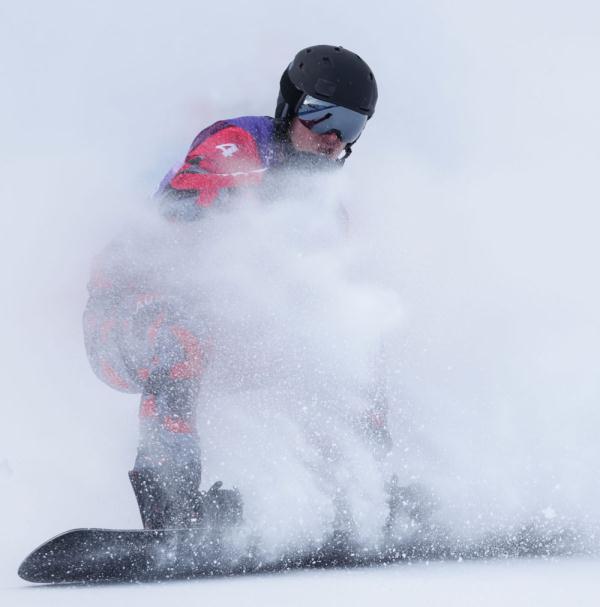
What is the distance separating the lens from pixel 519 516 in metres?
2.35

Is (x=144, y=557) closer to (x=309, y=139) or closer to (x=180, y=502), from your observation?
(x=180, y=502)

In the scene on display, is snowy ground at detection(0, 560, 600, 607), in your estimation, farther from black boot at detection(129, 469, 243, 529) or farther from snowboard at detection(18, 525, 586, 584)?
black boot at detection(129, 469, 243, 529)

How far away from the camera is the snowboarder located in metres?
2.06

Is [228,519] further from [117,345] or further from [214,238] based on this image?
[214,238]

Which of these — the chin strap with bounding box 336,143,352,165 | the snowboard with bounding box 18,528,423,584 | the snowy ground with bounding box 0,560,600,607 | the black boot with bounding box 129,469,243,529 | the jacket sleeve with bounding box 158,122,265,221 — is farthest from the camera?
the chin strap with bounding box 336,143,352,165

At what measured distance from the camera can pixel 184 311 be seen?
2.36 m

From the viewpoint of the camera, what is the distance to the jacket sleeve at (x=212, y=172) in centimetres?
245

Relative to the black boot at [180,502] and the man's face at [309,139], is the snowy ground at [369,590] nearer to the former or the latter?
the black boot at [180,502]

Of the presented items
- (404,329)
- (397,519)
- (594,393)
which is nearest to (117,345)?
(397,519)

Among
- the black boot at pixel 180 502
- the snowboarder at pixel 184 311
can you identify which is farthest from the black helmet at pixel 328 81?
the black boot at pixel 180 502

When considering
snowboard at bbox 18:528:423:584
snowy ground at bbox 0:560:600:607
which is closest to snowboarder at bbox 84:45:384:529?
snowboard at bbox 18:528:423:584

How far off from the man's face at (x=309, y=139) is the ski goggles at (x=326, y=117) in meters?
0.02

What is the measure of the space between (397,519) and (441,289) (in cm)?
169

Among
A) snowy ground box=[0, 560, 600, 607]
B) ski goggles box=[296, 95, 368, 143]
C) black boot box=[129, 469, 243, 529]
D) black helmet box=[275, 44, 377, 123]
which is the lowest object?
snowy ground box=[0, 560, 600, 607]
